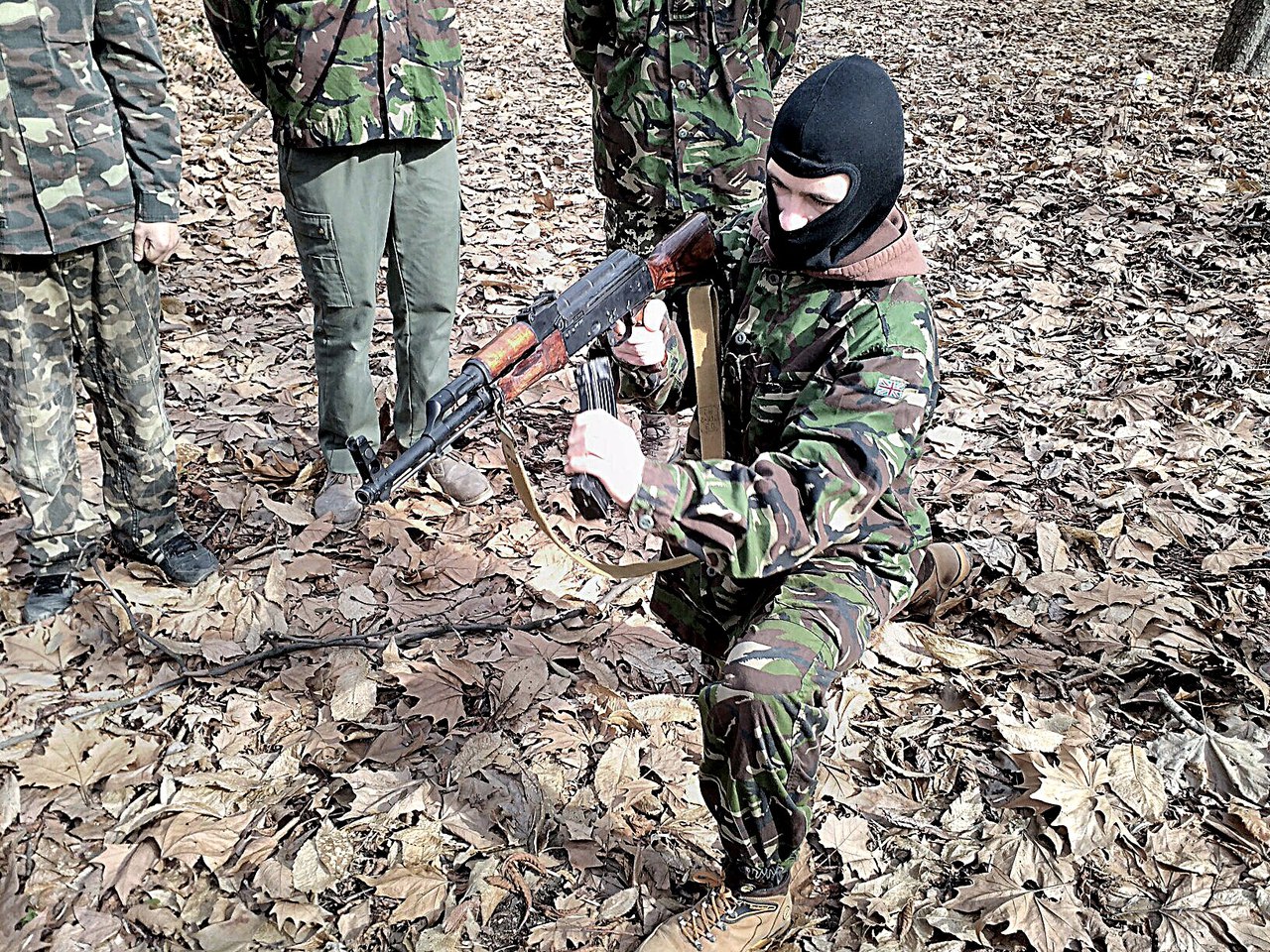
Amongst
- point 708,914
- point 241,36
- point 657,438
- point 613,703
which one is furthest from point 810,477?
point 241,36

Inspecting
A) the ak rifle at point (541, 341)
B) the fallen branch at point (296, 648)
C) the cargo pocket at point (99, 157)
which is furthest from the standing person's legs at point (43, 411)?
the ak rifle at point (541, 341)

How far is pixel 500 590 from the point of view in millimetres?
3965

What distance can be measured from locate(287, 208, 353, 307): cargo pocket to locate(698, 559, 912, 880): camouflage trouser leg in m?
2.44

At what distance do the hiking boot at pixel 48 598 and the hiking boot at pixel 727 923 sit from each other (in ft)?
8.39

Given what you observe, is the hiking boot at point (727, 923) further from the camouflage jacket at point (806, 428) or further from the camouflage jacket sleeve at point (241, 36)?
the camouflage jacket sleeve at point (241, 36)

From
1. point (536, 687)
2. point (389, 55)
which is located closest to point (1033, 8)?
point (389, 55)

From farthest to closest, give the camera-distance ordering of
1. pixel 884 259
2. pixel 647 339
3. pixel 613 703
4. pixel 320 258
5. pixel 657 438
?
1. pixel 657 438
2. pixel 320 258
3. pixel 613 703
4. pixel 647 339
5. pixel 884 259

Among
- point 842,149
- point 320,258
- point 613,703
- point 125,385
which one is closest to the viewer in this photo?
point 842,149

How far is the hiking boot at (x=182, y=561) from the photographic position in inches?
153

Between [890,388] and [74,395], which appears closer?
[890,388]

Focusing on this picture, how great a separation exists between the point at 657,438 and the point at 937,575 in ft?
5.19

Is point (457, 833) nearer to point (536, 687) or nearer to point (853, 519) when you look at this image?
point (536, 687)

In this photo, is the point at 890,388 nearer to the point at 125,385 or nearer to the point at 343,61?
the point at 343,61

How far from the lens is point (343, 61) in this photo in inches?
145
